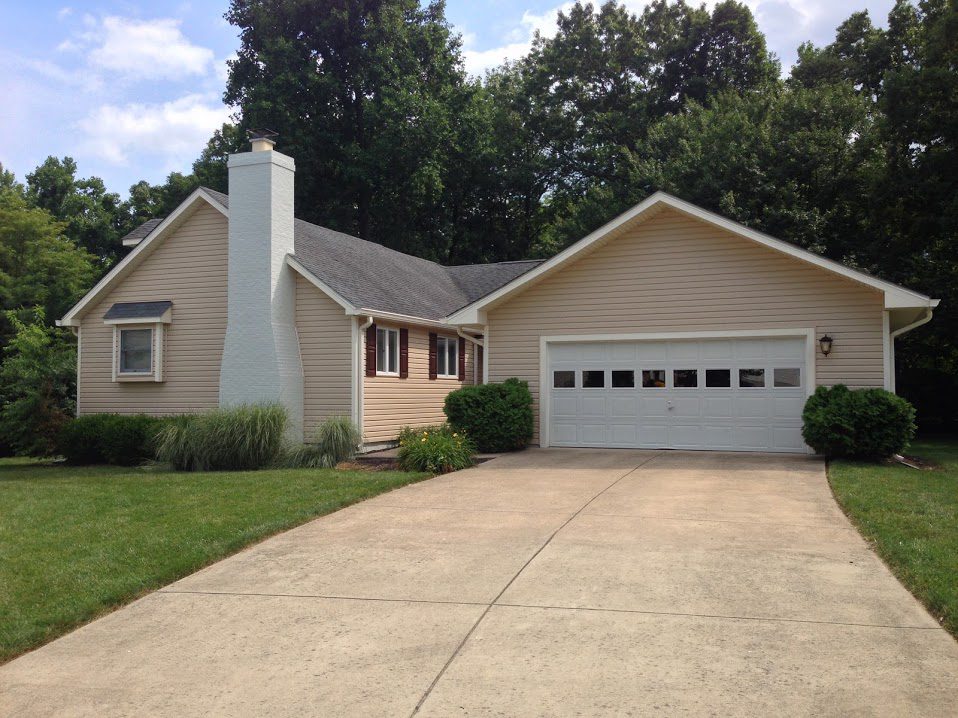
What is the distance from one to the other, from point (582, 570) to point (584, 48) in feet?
114

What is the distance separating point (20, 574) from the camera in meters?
7.22

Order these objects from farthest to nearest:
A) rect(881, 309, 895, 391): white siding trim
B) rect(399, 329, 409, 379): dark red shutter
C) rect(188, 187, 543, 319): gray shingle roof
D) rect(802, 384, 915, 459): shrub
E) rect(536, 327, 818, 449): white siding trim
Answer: rect(399, 329, 409, 379): dark red shutter
rect(188, 187, 543, 319): gray shingle roof
rect(536, 327, 818, 449): white siding trim
rect(881, 309, 895, 391): white siding trim
rect(802, 384, 915, 459): shrub

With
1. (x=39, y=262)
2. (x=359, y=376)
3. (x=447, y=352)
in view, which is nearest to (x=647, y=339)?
(x=359, y=376)

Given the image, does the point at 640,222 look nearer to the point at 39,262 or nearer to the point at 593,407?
the point at 593,407

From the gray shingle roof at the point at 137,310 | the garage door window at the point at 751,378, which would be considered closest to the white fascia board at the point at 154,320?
the gray shingle roof at the point at 137,310

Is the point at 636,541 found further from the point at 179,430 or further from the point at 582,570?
the point at 179,430

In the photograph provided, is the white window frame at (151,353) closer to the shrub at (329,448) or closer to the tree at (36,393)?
the tree at (36,393)

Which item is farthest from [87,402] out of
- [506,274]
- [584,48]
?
[584,48]

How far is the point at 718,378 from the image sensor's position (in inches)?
666

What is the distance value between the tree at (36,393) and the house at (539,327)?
759mm

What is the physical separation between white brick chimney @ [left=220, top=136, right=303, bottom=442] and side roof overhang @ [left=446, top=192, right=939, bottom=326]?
11.8 ft

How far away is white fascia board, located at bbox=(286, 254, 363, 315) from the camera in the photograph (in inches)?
680

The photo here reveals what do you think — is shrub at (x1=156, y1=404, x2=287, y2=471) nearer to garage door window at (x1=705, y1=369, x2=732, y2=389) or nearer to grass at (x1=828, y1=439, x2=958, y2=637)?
garage door window at (x1=705, y1=369, x2=732, y2=389)

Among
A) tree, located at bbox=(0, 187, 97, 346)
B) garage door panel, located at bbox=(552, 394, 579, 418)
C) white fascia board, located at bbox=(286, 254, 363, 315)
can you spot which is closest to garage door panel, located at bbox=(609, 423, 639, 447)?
garage door panel, located at bbox=(552, 394, 579, 418)
